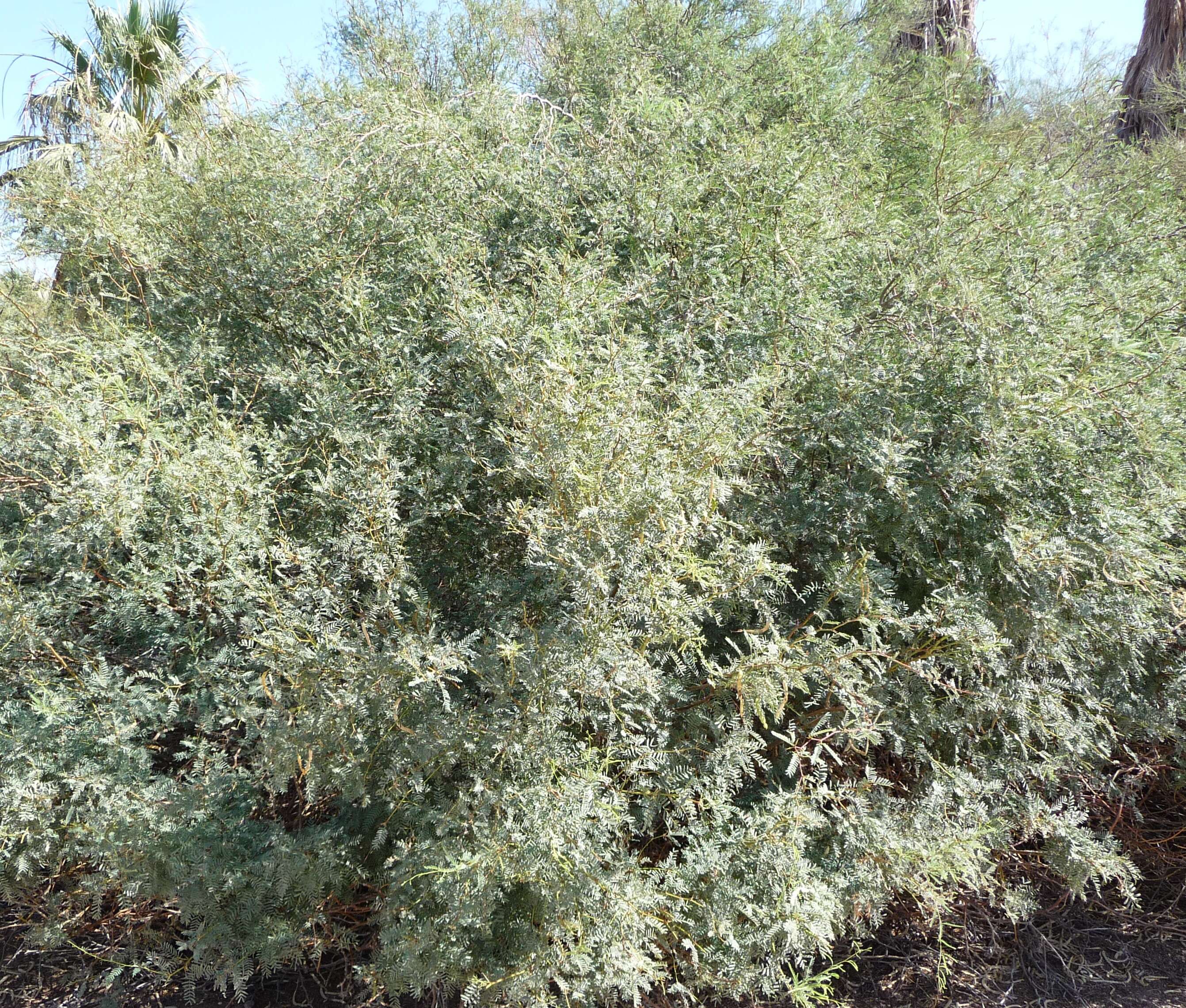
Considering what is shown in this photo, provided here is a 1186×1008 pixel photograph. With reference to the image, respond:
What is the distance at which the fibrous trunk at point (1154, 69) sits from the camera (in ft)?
24.1

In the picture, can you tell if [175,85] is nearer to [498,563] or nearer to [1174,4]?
[498,563]

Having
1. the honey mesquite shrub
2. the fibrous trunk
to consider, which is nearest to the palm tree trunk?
the fibrous trunk

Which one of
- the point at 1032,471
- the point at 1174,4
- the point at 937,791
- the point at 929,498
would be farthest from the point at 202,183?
the point at 1174,4

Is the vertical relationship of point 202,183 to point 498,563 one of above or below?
above

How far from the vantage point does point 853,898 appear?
9.32 ft

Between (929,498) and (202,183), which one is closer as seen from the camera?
(929,498)

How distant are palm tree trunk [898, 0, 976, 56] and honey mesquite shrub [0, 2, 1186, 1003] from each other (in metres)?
2.83

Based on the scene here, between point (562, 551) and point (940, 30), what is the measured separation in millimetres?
5546

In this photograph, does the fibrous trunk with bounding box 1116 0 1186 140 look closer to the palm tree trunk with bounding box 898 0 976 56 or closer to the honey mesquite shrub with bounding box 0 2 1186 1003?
the palm tree trunk with bounding box 898 0 976 56

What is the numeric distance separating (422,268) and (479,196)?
45 cm

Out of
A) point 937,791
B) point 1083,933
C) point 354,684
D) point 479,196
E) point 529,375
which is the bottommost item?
point 1083,933

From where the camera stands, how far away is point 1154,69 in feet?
25.6

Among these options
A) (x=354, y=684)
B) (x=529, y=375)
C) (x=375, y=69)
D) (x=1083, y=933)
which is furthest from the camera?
(x=375, y=69)

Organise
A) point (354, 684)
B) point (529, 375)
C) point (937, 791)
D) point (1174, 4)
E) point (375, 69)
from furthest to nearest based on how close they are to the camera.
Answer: point (1174, 4) < point (375, 69) < point (937, 791) < point (529, 375) < point (354, 684)
